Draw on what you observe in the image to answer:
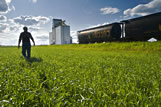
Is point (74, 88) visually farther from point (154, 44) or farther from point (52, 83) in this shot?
point (154, 44)

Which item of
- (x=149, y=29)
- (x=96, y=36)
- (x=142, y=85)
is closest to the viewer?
(x=142, y=85)

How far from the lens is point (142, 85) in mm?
2498

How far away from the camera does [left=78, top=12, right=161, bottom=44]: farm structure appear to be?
50.1 feet

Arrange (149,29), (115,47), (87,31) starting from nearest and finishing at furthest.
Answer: (149,29), (115,47), (87,31)

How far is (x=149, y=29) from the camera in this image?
52.0 feet

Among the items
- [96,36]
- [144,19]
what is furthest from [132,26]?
[96,36]

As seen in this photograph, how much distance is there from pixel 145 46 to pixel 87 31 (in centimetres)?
1626

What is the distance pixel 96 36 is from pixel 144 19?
10.4 meters

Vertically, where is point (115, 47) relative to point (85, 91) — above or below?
above

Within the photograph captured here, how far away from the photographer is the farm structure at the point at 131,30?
15.3m

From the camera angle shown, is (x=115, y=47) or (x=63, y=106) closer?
(x=63, y=106)

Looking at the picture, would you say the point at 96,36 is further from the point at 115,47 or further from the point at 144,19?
the point at 144,19

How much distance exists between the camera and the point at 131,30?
18.4 meters

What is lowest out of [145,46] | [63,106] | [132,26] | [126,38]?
[63,106]
